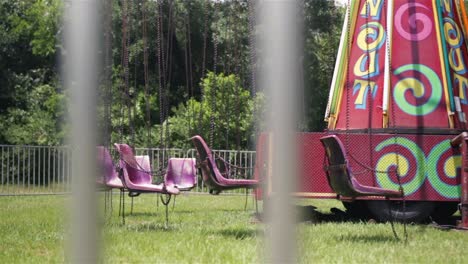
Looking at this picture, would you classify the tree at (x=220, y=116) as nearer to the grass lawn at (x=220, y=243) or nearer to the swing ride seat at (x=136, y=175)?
the swing ride seat at (x=136, y=175)

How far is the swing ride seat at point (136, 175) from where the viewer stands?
6.67 m

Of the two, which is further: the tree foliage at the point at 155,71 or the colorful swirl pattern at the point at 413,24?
the tree foliage at the point at 155,71

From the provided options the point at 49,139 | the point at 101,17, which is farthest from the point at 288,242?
the point at 49,139

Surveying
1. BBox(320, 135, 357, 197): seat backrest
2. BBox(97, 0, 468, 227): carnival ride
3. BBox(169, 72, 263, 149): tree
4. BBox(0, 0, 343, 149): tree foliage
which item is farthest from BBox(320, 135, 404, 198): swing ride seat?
BBox(0, 0, 343, 149): tree foliage

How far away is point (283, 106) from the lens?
0.96 meters

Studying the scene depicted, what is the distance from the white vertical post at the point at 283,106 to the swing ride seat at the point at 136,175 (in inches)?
217

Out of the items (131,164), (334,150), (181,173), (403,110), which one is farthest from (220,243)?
(181,173)

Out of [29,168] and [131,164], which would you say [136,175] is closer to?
[131,164]

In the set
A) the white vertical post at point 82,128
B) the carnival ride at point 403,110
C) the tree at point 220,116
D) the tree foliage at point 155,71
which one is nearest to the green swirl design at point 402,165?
the carnival ride at point 403,110

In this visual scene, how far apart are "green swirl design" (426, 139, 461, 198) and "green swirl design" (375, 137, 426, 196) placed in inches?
2.8

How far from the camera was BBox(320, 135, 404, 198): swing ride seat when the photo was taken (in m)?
5.69

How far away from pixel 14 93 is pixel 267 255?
2596cm

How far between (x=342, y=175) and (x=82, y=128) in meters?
4.80

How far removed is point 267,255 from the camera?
963 mm
